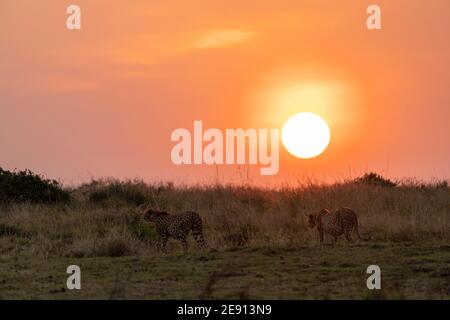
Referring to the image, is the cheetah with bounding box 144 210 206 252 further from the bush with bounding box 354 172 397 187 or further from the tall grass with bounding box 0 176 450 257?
the bush with bounding box 354 172 397 187

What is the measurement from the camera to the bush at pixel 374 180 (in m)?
29.8

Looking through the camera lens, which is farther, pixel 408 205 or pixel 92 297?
pixel 408 205

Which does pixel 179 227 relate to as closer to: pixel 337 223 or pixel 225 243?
pixel 225 243

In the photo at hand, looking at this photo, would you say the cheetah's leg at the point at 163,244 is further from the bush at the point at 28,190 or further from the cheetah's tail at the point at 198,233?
the bush at the point at 28,190

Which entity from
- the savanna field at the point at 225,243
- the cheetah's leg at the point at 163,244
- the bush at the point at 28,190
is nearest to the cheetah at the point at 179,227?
the cheetah's leg at the point at 163,244

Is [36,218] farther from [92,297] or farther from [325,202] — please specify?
[92,297]

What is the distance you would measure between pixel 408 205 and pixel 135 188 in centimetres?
914

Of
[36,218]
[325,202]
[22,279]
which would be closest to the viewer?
[22,279]

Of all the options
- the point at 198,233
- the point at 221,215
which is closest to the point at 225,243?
the point at 198,233

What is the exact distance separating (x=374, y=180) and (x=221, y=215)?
9261 mm

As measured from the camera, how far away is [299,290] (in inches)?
482

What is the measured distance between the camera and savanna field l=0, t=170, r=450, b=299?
12664 mm

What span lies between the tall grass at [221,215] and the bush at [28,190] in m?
0.66
